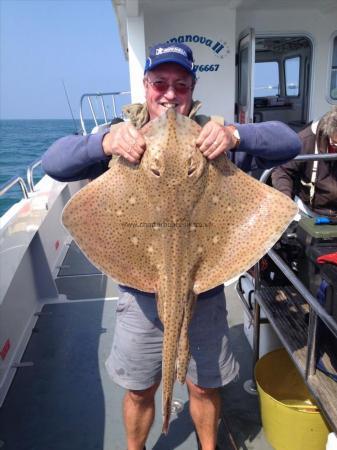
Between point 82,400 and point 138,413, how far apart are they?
890mm

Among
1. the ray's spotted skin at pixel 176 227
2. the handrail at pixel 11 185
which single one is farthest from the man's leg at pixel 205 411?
the handrail at pixel 11 185

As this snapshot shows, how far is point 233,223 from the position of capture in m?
1.83

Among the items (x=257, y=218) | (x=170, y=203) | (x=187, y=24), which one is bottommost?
(x=257, y=218)

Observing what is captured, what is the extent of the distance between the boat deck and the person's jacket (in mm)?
1413

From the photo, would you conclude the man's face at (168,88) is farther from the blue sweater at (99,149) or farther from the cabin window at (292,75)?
the cabin window at (292,75)

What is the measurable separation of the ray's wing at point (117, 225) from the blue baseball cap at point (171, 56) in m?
0.59

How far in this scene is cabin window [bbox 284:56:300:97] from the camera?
10.1 m

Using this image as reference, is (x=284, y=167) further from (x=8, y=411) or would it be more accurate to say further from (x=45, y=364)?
(x=8, y=411)

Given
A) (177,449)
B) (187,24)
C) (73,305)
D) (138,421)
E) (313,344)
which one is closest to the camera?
(313,344)

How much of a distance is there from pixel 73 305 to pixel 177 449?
226 cm

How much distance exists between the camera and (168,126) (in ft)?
5.46

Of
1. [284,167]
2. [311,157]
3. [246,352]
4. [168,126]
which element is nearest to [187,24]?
[284,167]

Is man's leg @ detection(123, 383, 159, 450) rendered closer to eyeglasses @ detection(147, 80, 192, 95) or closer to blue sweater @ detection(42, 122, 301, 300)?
blue sweater @ detection(42, 122, 301, 300)

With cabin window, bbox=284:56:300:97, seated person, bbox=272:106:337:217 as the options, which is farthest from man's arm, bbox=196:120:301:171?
cabin window, bbox=284:56:300:97
